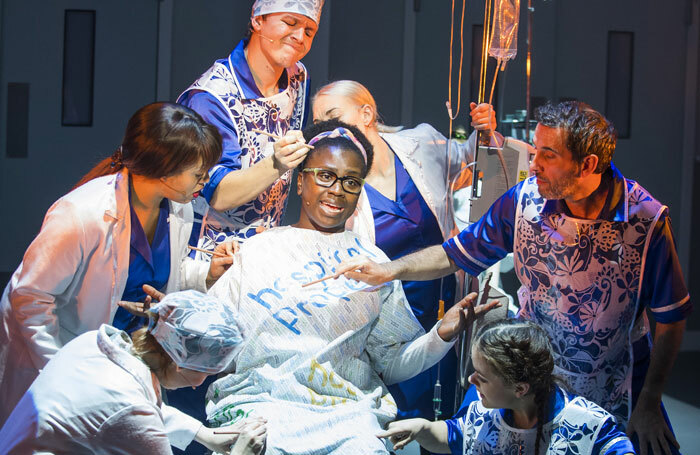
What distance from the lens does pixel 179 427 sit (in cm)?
191

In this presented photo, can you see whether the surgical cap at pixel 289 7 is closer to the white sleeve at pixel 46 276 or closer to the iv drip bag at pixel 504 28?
the iv drip bag at pixel 504 28

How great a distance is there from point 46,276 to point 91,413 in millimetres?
580

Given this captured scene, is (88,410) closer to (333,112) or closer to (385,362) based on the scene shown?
(385,362)

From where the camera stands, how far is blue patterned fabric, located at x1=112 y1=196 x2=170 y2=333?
7.10 ft

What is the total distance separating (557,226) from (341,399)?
2.51ft

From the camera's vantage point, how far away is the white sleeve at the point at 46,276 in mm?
1971

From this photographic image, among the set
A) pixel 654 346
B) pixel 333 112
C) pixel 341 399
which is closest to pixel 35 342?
pixel 341 399

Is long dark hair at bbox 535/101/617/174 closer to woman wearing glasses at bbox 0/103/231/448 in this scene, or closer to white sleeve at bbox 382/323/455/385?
white sleeve at bbox 382/323/455/385

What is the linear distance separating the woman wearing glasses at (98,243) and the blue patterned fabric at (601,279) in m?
0.94

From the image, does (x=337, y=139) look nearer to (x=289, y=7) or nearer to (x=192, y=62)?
(x=289, y=7)

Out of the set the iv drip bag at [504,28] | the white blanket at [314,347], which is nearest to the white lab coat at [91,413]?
the white blanket at [314,347]

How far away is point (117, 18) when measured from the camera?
3.21 m

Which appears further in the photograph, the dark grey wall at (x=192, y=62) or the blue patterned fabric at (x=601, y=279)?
the dark grey wall at (x=192, y=62)

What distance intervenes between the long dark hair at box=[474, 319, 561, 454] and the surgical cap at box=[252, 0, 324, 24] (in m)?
1.24
